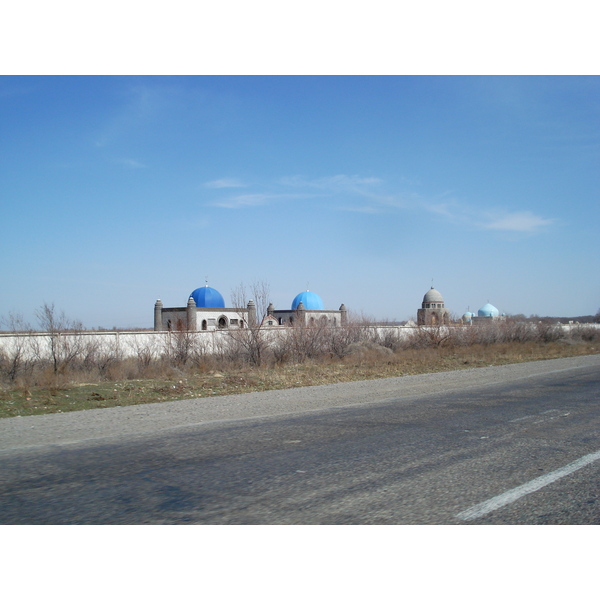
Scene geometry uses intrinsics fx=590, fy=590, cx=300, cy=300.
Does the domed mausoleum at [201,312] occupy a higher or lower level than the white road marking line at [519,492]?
higher

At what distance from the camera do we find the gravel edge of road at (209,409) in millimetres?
9383

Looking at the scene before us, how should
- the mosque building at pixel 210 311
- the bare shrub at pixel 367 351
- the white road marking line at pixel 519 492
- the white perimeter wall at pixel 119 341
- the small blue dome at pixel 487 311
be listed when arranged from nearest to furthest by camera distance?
the white road marking line at pixel 519 492 < the white perimeter wall at pixel 119 341 < the bare shrub at pixel 367 351 < the mosque building at pixel 210 311 < the small blue dome at pixel 487 311

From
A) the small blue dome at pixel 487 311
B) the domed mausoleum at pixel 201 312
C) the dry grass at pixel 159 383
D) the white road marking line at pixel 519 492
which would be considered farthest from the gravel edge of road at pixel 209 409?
the small blue dome at pixel 487 311

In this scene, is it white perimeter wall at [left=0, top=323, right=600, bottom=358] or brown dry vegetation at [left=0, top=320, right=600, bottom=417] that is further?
white perimeter wall at [left=0, top=323, right=600, bottom=358]

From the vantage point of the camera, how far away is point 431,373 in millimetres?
19953

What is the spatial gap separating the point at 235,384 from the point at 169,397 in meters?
3.18

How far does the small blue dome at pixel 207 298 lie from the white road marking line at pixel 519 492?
59484 millimetres

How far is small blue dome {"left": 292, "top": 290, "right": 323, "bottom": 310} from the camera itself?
69.1 meters

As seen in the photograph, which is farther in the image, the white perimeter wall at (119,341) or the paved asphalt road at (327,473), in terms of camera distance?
the white perimeter wall at (119,341)

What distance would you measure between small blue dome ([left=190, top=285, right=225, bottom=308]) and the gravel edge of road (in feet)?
157

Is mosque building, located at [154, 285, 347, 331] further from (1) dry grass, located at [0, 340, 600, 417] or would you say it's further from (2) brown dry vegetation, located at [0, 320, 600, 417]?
(1) dry grass, located at [0, 340, 600, 417]

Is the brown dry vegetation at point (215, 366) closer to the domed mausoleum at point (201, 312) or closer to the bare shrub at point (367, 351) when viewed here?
the bare shrub at point (367, 351)

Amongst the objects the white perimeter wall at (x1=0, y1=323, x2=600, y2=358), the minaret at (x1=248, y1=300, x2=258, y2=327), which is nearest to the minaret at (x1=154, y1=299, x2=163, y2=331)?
the white perimeter wall at (x1=0, y1=323, x2=600, y2=358)

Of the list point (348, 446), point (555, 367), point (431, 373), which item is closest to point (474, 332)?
point (555, 367)
